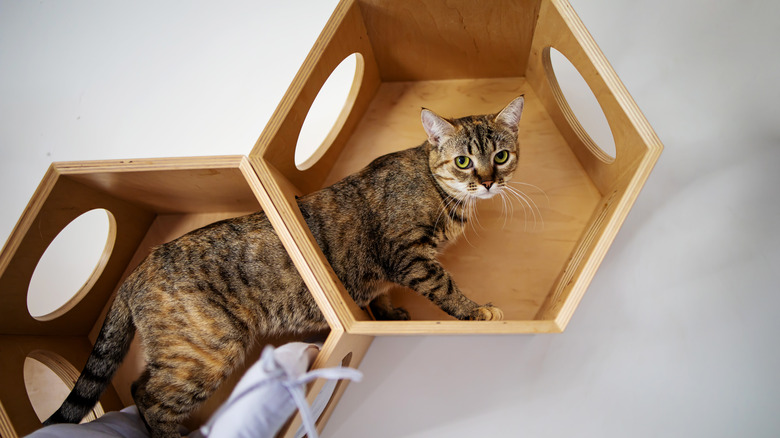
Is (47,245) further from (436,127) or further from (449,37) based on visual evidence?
(449,37)

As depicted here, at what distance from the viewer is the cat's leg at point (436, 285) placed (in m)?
1.53

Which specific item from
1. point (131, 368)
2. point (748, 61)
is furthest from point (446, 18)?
point (131, 368)

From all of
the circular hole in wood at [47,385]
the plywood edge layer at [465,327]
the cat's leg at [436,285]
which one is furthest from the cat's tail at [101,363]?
the cat's leg at [436,285]

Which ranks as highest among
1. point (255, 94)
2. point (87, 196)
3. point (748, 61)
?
point (748, 61)

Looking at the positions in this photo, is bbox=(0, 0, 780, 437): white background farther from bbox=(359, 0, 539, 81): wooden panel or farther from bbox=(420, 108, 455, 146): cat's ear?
bbox=(420, 108, 455, 146): cat's ear

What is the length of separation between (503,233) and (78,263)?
1.97 m

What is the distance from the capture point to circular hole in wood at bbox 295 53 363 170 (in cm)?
198

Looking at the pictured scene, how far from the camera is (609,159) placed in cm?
166

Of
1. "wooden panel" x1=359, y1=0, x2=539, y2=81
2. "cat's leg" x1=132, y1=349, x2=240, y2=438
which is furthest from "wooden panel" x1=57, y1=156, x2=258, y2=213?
"wooden panel" x1=359, y1=0, x2=539, y2=81

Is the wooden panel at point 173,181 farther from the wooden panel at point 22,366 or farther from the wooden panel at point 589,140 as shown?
the wooden panel at point 589,140

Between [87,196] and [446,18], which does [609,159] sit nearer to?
[446,18]

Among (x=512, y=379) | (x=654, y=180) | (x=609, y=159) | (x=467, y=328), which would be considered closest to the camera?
(x=467, y=328)

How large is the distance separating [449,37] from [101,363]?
5.83 ft

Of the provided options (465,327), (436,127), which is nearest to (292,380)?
(465,327)
